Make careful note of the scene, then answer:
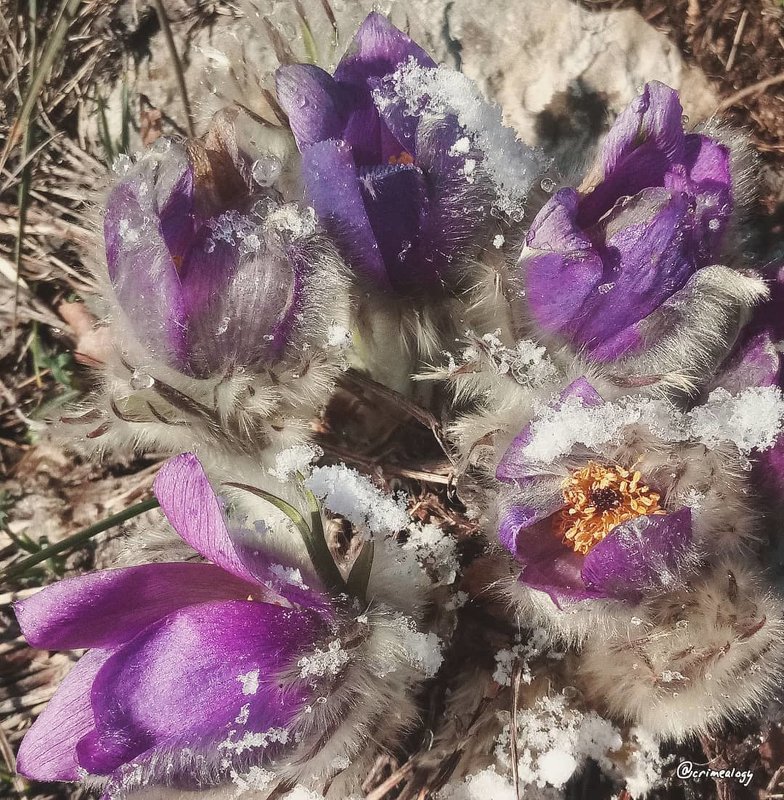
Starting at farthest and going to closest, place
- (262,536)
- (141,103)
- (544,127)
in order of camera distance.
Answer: (141,103) < (544,127) < (262,536)

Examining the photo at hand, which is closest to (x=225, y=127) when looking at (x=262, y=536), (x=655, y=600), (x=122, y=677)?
(x=262, y=536)

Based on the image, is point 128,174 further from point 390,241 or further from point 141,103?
point 141,103

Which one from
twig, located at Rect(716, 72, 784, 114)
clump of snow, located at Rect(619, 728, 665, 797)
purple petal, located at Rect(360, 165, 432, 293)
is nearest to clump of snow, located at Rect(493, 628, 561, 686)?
clump of snow, located at Rect(619, 728, 665, 797)

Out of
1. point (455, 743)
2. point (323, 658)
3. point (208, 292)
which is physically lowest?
point (455, 743)

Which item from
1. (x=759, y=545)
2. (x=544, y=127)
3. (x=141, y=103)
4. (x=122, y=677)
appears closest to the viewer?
(x=122, y=677)

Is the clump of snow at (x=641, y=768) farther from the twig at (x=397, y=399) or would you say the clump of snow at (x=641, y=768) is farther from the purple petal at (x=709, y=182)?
the purple petal at (x=709, y=182)

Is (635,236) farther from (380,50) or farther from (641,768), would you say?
(641,768)
